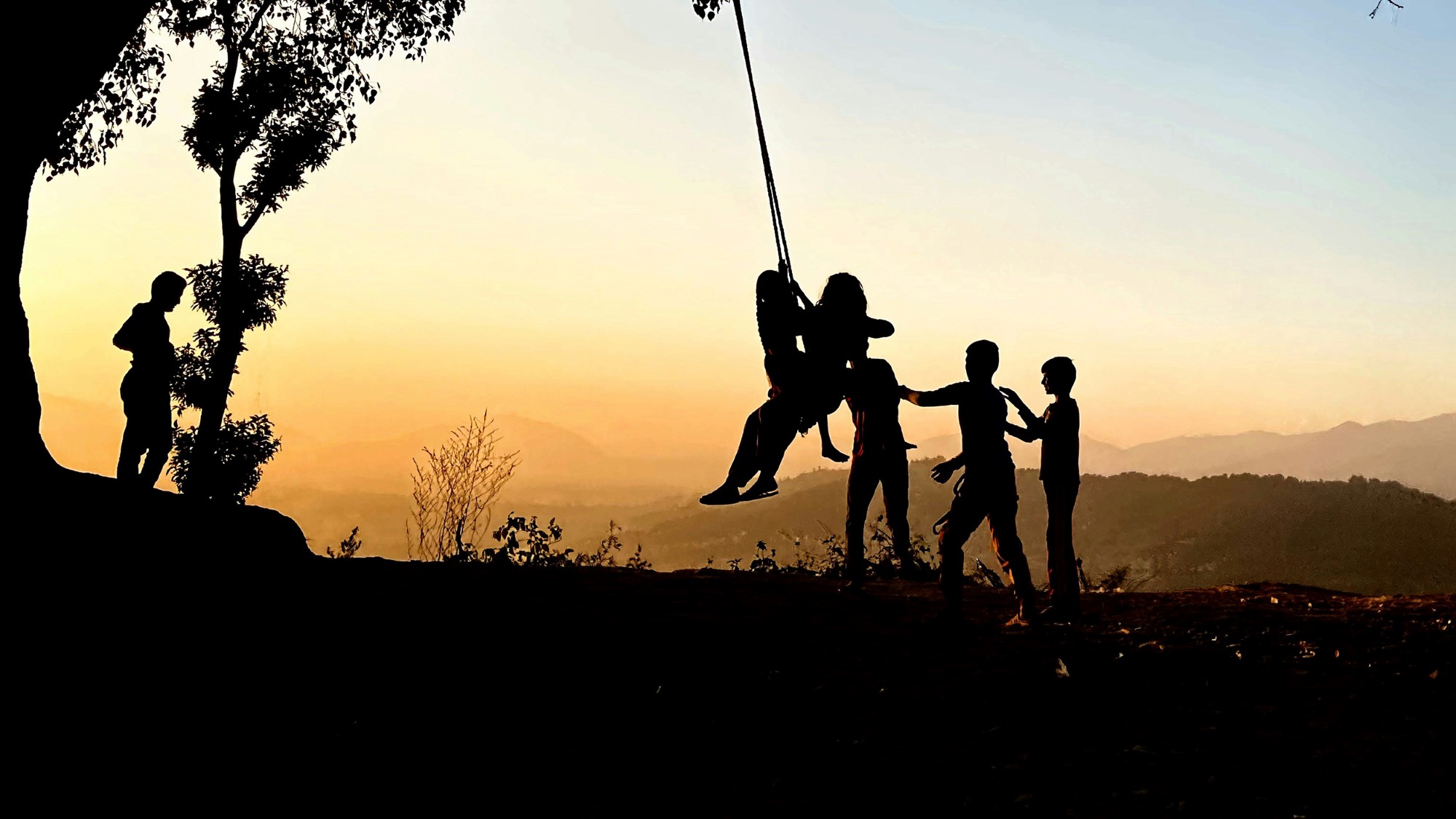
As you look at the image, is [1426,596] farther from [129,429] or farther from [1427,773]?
[129,429]

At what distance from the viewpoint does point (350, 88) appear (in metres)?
16.4

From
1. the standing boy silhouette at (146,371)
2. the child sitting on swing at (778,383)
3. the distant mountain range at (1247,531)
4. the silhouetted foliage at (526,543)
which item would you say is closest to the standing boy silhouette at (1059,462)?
the child sitting on swing at (778,383)

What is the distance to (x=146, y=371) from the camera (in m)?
10.1

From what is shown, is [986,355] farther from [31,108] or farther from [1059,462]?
[31,108]

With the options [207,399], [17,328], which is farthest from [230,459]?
[17,328]

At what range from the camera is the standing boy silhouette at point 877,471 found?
29.6ft

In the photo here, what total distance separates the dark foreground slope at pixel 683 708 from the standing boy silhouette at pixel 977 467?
1.95 feet

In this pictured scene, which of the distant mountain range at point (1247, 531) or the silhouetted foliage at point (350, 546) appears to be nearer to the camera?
the silhouetted foliage at point (350, 546)

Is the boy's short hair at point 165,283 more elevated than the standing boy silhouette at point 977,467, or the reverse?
the boy's short hair at point 165,283

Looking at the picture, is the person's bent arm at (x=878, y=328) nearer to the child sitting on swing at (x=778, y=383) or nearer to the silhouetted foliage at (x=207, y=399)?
the child sitting on swing at (x=778, y=383)

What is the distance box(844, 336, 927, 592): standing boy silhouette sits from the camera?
9031 millimetres

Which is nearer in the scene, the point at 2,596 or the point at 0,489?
the point at 2,596

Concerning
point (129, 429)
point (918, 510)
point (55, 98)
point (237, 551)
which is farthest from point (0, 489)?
point (918, 510)

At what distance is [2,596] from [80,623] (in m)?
0.40
